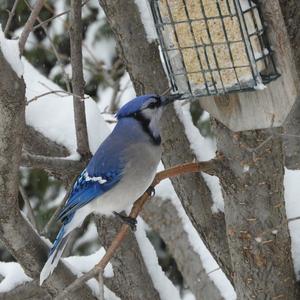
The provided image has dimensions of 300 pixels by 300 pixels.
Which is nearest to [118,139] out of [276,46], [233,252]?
[233,252]

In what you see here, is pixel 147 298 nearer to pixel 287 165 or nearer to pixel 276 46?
pixel 287 165

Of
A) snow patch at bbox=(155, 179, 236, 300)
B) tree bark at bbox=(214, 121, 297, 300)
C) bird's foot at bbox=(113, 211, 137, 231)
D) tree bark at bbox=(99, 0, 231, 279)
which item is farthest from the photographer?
snow patch at bbox=(155, 179, 236, 300)

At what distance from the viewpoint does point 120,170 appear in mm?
→ 3252

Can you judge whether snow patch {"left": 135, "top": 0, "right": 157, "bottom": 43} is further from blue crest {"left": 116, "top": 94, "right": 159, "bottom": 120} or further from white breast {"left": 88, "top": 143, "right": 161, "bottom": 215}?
white breast {"left": 88, "top": 143, "right": 161, "bottom": 215}

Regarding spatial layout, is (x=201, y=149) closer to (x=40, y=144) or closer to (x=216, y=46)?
(x=40, y=144)

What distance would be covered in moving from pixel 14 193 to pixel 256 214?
0.83m

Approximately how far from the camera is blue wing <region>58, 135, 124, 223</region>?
10.3ft

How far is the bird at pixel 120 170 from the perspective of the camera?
10.3ft

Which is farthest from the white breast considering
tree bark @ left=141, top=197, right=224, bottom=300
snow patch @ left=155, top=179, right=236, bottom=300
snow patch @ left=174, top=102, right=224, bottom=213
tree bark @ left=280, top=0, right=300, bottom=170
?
tree bark @ left=141, top=197, right=224, bottom=300

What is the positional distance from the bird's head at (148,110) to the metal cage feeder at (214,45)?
0.20m

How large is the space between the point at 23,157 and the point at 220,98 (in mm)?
741

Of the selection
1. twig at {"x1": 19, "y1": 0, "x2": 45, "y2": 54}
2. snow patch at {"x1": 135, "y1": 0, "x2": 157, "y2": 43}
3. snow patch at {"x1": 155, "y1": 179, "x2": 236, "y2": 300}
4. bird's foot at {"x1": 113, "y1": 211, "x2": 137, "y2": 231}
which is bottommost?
snow patch at {"x1": 155, "y1": 179, "x2": 236, "y2": 300}

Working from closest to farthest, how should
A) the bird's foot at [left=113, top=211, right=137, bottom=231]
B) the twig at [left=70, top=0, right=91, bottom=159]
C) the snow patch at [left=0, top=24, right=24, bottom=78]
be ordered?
the snow patch at [left=0, top=24, right=24, bottom=78], the bird's foot at [left=113, top=211, right=137, bottom=231], the twig at [left=70, top=0, right=91, bottom=159]

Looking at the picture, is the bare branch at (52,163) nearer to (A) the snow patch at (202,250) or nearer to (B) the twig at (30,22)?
(B) the twig at (30,22)
